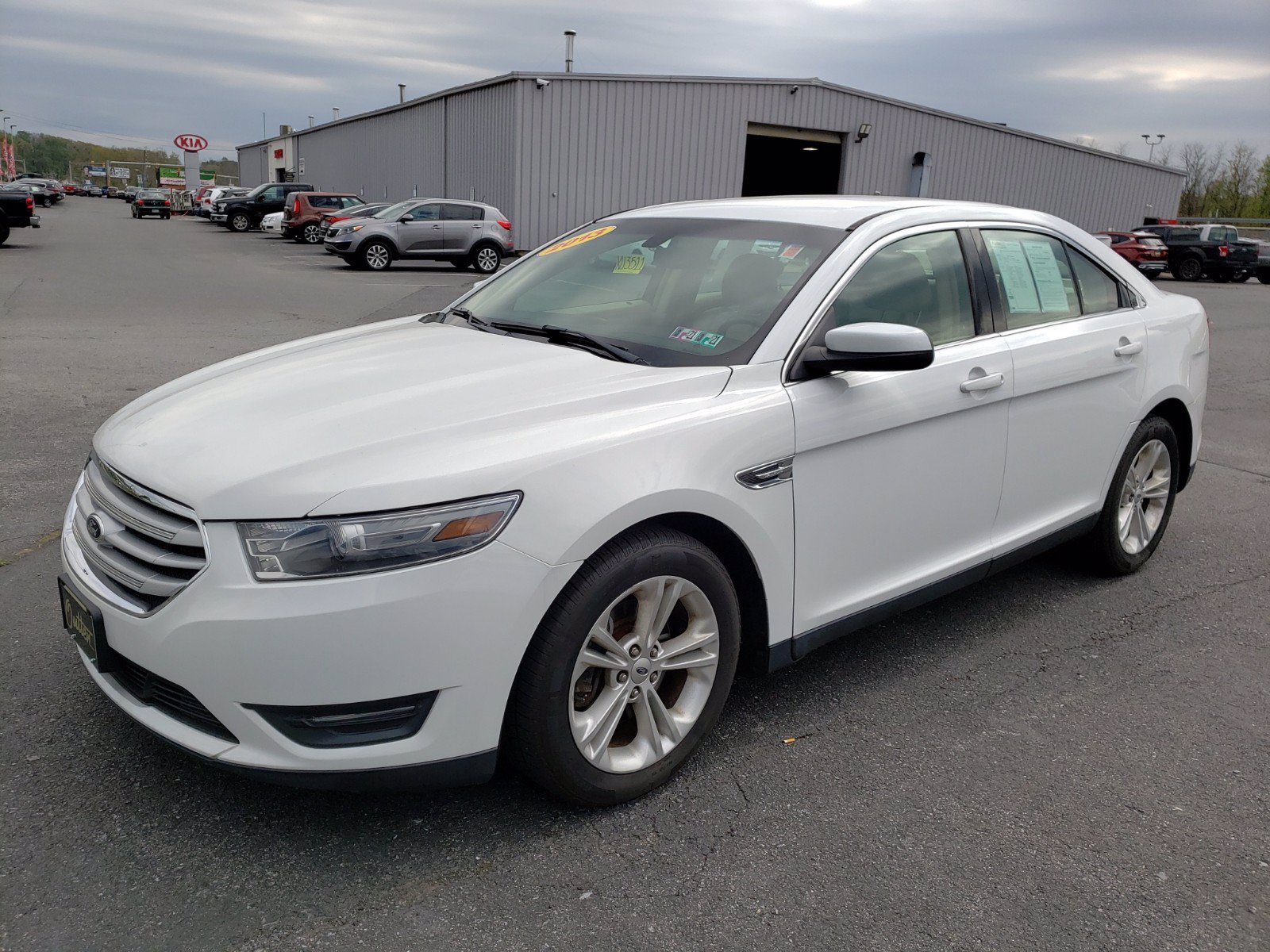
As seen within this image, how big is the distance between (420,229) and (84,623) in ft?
73.7

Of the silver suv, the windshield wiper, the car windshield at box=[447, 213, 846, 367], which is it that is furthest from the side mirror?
the silver suv

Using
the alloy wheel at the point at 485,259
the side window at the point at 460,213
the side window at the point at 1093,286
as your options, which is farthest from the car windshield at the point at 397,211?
the side window at the point at 1093,286

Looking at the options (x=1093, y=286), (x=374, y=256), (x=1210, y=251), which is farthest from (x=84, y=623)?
(x=1210, y=251)

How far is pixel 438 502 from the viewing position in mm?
2328

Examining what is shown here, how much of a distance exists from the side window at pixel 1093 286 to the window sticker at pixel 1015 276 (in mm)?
379

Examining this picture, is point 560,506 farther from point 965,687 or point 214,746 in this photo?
point 965,687

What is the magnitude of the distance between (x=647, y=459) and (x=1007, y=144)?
3635 cm

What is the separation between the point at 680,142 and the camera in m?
29.3

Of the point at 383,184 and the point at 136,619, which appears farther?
the point at 383,184

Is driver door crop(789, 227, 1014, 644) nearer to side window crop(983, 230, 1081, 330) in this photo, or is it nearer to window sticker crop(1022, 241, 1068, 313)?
side window crop(983, 230, 1081, 330)

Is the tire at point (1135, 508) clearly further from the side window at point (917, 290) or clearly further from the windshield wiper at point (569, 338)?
the windshield wiper at point (569, 338)

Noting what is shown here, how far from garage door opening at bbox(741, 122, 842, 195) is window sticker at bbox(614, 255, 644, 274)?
1090 inches

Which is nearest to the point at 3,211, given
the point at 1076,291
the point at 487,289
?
the point at 487,289

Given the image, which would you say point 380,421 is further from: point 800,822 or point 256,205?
point 256,205
